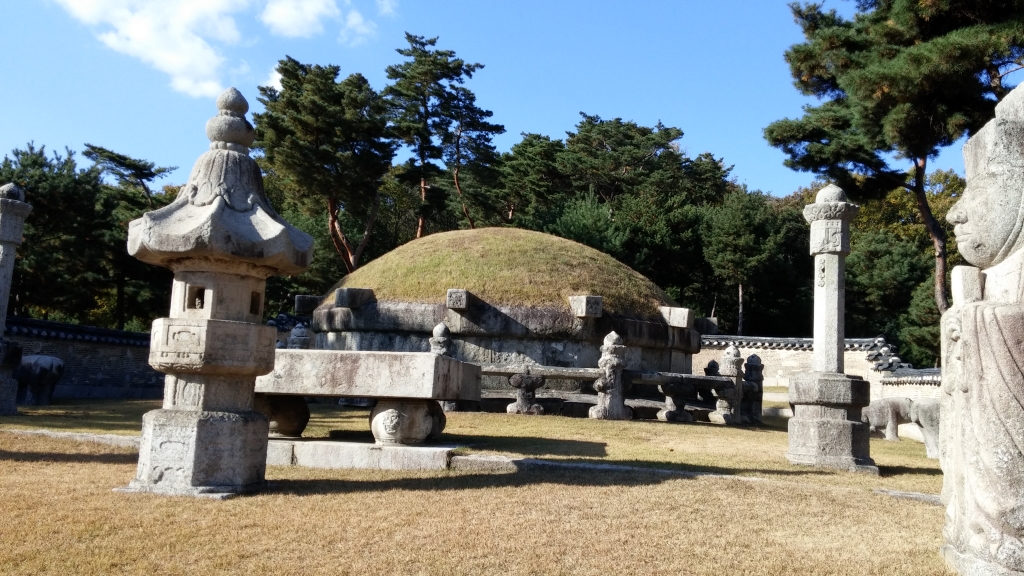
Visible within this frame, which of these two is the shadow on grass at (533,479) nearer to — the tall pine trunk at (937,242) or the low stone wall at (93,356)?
the tall pine trunk at (937,242)

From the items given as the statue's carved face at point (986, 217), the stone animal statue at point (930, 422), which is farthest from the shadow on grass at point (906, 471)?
the statue's carved face at point (986, 217)

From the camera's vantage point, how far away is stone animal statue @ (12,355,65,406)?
1282 centimetres

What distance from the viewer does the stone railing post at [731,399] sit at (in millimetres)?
13008

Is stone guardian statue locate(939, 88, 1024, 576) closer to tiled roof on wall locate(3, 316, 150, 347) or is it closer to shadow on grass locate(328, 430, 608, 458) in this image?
shadow on grass locate(328, 430, 608, 458)

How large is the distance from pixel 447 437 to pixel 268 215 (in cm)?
369

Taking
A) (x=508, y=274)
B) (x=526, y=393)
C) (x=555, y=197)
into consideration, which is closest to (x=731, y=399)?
(x=526, y=393)

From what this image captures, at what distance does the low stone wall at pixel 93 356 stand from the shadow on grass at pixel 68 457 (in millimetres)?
10971

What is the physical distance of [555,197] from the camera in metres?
33.7

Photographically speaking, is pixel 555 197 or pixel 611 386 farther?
pixel 555 197

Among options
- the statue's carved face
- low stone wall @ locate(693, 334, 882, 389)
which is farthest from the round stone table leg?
low stone wall @ locate(693, 334, 882, 389)

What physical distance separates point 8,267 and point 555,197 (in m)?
24.7

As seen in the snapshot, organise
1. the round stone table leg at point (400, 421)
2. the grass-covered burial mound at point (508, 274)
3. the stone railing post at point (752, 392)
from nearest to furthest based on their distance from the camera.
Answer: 1. the round stone table leg at point (400, 421)
2. the stone railing post at point (752, 392)
3. the grass-covered burial mound at point (508, 274)

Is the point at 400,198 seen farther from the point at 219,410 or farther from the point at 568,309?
the point at 219,410

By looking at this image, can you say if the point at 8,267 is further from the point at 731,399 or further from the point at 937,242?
the point at 937,242
